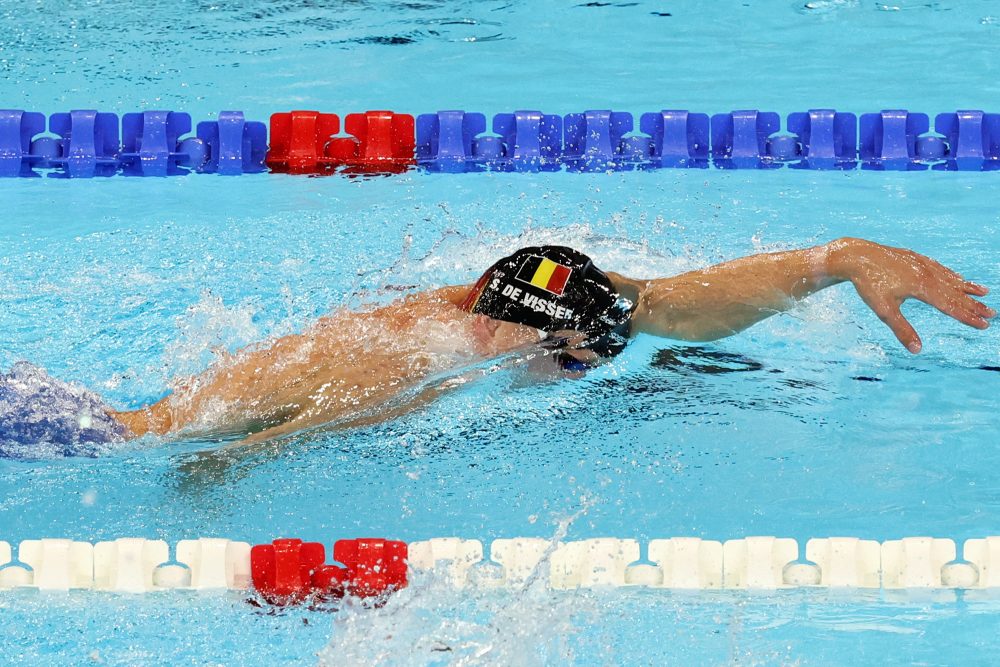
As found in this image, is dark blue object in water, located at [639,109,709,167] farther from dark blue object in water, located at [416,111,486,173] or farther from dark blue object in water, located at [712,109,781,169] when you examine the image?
dark blue object in water, located at [416,111,486,173]

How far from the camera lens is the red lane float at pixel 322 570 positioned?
94.2 inches

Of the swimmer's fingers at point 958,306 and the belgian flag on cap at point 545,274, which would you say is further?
the belgian flag on cap at point 545,274

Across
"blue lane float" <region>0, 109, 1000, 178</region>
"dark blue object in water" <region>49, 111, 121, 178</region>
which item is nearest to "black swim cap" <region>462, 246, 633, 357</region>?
"blue lane float" <region>0, 109, 1000, 178</region>

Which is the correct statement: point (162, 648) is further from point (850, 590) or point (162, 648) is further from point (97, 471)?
point (850, 590)

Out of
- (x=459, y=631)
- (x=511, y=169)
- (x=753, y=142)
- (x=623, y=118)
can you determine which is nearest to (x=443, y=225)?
(x=511, y=169)

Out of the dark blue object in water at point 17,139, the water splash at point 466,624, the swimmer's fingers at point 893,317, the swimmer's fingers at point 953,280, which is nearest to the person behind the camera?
the water splash at point 466,624

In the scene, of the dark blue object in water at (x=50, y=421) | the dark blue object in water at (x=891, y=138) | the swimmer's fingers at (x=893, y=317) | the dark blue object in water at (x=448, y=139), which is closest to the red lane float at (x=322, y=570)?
the dark blue object in water at (x=50, y=421)

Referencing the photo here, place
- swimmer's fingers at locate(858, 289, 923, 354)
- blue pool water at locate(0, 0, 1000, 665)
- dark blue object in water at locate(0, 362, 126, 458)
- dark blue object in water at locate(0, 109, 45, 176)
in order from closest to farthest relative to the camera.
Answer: blue pool water at locate(0, 0, 1000, 665)
swimmer's fingers at locate(858, 289, 923, 354)
dark blue object in water at locate(0, 362, 126, 458)
dark blue object in water at locate(0, 109, 45, 176)

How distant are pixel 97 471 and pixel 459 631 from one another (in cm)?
97

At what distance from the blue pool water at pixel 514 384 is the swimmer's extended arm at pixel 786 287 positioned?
17 centimetres

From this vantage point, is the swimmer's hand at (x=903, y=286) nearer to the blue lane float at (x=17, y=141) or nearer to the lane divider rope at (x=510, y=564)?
the lane divider rope at (x=510, y=564)

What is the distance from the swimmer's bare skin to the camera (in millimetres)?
2701

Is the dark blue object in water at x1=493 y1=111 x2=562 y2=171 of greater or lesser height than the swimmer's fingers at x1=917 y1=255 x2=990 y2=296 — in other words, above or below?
above

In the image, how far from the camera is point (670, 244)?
13.1 ft
